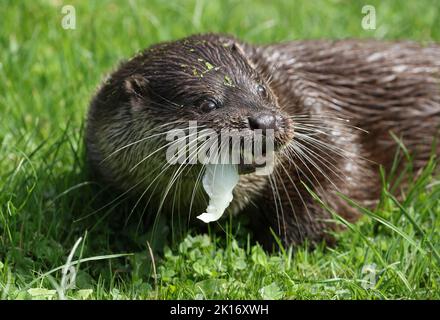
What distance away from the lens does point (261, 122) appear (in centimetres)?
323

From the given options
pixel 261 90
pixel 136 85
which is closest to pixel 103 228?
pixel 136 85

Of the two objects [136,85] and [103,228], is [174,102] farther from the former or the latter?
[103,228]

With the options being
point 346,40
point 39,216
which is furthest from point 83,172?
point 346,40

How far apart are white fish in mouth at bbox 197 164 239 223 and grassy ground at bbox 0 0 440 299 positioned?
24 centimetres

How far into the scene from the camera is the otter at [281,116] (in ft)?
11.4

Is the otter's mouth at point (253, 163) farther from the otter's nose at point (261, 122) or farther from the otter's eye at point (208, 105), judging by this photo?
the otter's eye at point (208, 105)

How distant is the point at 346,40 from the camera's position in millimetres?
4684

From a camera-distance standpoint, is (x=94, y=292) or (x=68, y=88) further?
(x=68, y=88)

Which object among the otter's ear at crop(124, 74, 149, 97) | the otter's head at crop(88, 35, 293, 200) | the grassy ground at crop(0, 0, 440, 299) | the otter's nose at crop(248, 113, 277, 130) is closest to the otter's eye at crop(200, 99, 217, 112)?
the otter's head at crop(88, 35, 293, 200)

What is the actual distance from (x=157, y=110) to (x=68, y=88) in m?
1.59

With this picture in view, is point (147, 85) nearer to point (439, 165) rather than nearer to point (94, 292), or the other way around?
point (94, 292)

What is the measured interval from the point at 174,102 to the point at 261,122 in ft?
1.47

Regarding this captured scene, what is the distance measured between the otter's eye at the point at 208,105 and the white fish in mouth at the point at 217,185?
9.1 inches

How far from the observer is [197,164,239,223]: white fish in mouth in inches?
134
